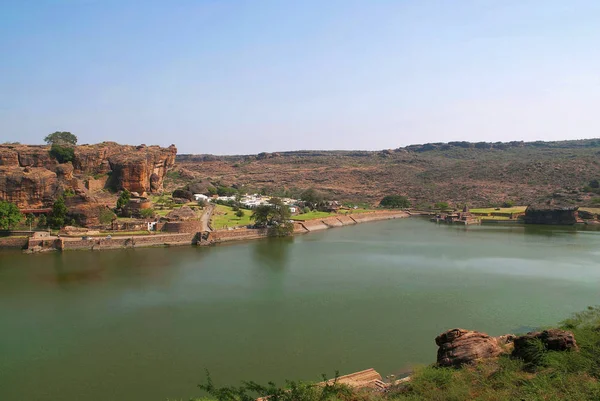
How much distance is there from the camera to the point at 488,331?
14117 mm

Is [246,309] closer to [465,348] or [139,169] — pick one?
[465,348]

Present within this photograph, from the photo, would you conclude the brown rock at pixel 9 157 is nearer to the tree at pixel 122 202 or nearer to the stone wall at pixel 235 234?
the tree at pixel 122 202

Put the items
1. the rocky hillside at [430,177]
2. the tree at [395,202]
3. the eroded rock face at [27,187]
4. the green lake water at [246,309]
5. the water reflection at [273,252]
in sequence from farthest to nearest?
1. the rocky hillside at [430,177]
2. the tree at [395,202]
3. the eroded rock face at [27,187]
4. the water reflection at [273,252]
5. the green lake water at [246,309]

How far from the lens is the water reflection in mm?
24305

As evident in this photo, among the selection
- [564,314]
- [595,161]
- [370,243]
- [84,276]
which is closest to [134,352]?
[84,276]

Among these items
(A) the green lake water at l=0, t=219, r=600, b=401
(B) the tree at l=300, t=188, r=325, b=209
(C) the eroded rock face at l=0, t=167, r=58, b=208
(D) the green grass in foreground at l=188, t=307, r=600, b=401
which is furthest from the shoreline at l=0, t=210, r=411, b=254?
(D) the green grass in foreground at l=188, t=307, r=600, b=401

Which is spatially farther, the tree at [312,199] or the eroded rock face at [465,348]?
the tree at [312,199]

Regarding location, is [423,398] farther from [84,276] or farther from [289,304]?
[84,276]

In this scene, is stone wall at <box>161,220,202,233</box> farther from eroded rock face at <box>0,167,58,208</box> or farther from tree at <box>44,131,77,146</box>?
tree at <box>44,131,77,146</box>

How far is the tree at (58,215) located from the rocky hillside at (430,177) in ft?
97.7

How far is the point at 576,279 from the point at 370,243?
1377cm

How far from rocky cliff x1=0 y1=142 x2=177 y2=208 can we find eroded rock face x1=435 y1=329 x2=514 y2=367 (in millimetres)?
30538

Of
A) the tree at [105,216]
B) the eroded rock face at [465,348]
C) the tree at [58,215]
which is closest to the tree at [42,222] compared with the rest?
the tree at [58,215]

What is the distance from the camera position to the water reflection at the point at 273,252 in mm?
Result: 24305
